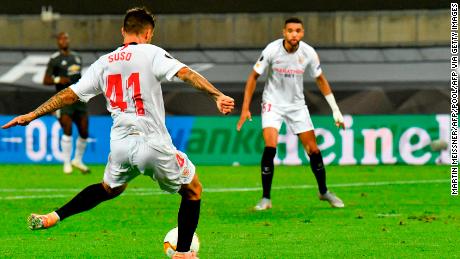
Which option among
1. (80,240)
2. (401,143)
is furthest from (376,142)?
(80,240)

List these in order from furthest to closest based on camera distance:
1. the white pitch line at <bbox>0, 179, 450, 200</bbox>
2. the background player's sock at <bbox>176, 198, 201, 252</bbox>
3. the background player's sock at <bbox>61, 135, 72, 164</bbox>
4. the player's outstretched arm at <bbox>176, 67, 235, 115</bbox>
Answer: the background player's sock at <bbox>61, 135, 72, 164</bbox>
the white pitch line at <bbox>0, 179, 450, 200</bbox>
the background player's sock at <bbox>176, 198, 201, 252</bbox>
the player's outstretched arm at <bbox>176, 67, 235, 115</bbox>

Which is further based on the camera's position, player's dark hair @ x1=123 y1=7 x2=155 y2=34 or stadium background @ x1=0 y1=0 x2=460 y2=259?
stadium background @ x1=0 y1=0 x2=460 y2=259

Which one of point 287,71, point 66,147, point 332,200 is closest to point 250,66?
point 66,147

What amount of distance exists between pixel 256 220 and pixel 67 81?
9.31 metres

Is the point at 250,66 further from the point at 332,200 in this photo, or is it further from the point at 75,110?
the point at 332,200

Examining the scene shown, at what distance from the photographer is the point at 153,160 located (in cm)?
873

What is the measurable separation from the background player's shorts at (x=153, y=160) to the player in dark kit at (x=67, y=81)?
1239 centimetres

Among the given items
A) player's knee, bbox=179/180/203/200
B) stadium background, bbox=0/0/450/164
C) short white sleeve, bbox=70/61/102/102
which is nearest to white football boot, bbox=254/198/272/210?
player's knee, bbox=179/180/203/200

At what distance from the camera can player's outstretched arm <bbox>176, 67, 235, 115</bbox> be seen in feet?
26.4

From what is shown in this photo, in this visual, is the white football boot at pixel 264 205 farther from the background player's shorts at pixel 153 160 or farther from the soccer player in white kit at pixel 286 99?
the background player's shorts at pixel 153 160

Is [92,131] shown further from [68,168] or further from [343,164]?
[343,164]

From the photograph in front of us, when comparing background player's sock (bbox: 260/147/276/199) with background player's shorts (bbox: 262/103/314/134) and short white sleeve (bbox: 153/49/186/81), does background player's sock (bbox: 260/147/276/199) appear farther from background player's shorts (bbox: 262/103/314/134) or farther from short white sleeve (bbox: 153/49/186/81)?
short white sleeve (bbox: 153/49/186/81)

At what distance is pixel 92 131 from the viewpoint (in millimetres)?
24562

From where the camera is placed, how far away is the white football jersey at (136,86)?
28.3 feet
